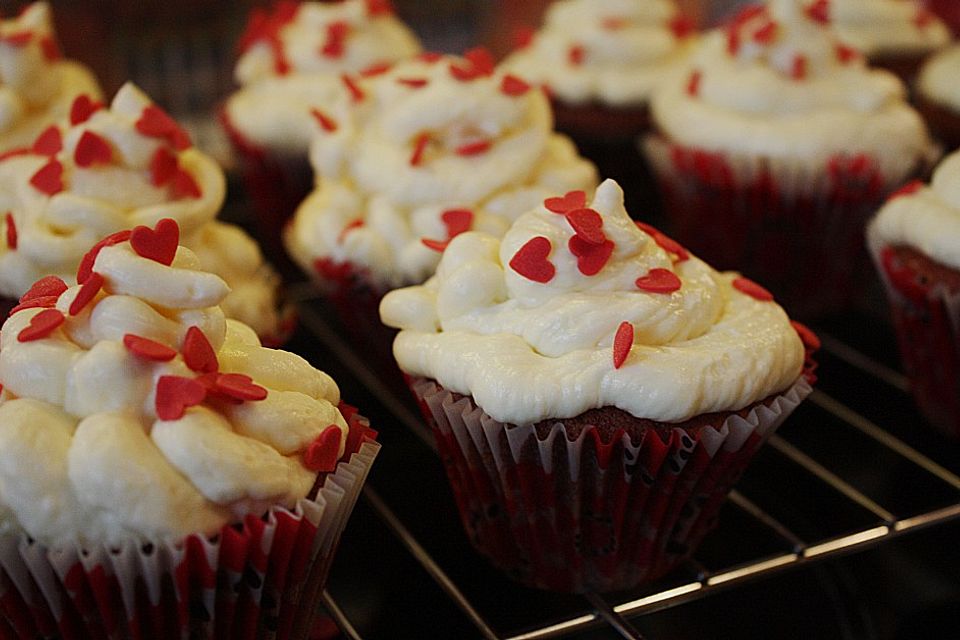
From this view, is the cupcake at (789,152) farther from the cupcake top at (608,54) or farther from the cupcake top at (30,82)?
the cupcake top at (30,82)

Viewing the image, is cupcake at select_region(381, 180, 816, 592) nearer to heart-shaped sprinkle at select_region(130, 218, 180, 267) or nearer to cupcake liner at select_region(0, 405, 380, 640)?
cupcake liner at select_region(0, 405, 380, 640)

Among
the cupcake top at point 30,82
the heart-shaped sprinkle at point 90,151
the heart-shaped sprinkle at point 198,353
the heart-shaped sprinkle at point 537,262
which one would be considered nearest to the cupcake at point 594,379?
the heart-shaped sprinkle at point 537,262

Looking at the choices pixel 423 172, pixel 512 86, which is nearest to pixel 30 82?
pixel 423 172

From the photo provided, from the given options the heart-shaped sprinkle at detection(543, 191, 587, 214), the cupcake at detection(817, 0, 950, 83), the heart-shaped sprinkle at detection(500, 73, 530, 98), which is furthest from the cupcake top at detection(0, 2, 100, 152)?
the cupcake at detection(817, 0, 950, 83)

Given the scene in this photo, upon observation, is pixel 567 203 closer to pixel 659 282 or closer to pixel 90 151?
pixel 659 282

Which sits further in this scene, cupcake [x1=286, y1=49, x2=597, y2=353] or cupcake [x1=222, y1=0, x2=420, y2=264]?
cupcake [x1=222, y1=0, x2=420, y2=264]
